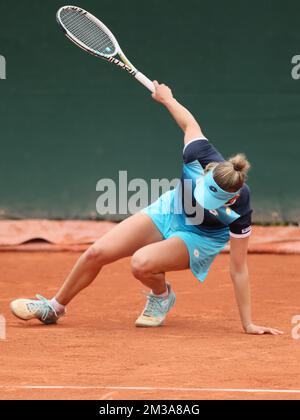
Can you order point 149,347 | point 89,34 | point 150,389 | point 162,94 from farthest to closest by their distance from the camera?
point 89,34, point 162,94, point 149,347, point 150,389

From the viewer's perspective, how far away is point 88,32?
236 inches

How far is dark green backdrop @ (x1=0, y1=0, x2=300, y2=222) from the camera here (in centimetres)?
874

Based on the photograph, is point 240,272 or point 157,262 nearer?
point 240,272

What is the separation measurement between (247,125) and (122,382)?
4.98 m

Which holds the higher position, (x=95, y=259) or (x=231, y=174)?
(x=231, y=174)

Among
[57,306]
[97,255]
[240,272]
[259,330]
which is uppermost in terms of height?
[97,255]

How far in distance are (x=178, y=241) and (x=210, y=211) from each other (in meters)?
0.25

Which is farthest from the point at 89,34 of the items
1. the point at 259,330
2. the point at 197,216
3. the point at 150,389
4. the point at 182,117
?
the point at 150,389

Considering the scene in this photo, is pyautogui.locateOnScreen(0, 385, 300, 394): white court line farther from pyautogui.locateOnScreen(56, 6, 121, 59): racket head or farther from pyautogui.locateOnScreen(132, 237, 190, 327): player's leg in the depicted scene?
pyautogui.locateOnScreen(56, 6, 121, 59): racket head

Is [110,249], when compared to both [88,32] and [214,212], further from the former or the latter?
[88,32]

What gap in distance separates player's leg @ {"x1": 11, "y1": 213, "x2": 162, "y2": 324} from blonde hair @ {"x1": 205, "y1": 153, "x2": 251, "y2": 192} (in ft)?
2.15

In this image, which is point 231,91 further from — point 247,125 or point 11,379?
point 11,379

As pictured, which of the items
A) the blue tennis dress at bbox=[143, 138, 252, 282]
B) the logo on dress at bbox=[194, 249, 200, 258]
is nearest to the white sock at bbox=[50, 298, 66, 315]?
the blue tennis dress at bbox=[143, 138, 252, 282]
